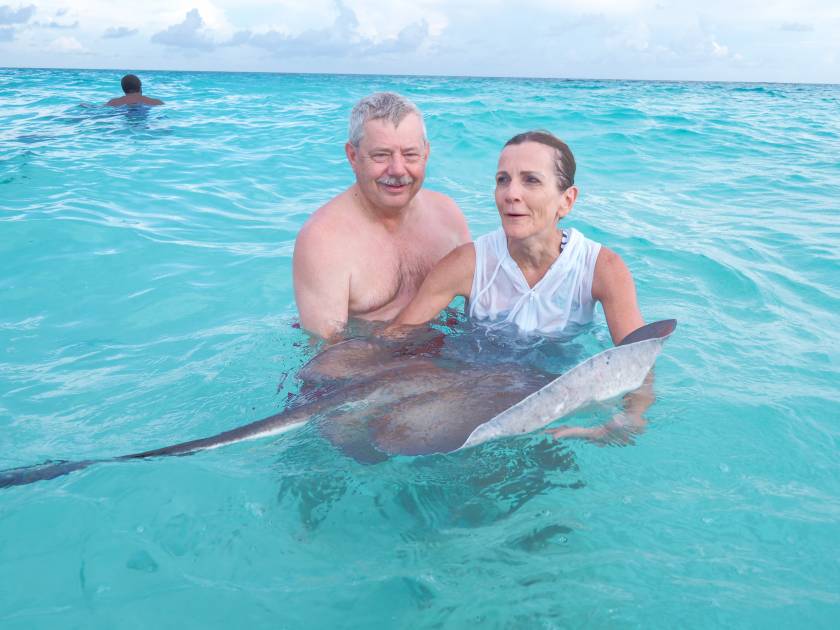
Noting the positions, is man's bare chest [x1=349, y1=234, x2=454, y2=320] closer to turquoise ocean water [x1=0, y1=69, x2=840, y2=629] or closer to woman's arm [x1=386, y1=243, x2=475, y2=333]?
woman's arm [x1=386, y1=243, x2=475, y2=333]

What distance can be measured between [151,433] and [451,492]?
6.12ft

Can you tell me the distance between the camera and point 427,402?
2877 mm

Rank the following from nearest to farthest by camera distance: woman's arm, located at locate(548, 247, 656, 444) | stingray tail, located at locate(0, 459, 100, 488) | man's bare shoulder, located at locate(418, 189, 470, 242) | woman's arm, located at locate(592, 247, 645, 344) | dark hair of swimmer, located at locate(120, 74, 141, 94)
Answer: stingray tail, located at locate(0, 459, 100, 488), woman's arm, located at locate(548, 247, 656, 444), woman's arm, located at locate(592, 247, 645, 344), man's bare shoulder, located at locate(418, 189, 470, 242), dark hair of swimmer, located at locate(120, 74, 141, 94)

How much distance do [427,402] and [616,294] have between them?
132 cm

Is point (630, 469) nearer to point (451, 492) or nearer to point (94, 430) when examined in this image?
point (451, 492)

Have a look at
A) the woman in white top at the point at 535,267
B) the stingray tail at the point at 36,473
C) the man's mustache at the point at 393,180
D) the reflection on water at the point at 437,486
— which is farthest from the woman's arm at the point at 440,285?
the stingray tail at the point at 36,473

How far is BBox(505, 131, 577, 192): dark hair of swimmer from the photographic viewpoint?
340cm

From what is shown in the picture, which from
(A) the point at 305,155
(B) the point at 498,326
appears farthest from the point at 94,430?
(A) the point at 305,155

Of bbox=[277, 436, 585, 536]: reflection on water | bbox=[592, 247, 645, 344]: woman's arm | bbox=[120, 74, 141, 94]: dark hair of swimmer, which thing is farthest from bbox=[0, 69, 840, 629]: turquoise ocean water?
bbox=[120, 74, 141, 94]: dark hair of swimmer

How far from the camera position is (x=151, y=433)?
140 inches

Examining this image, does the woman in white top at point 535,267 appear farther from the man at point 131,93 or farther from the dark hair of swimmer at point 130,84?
the man at point 131,93

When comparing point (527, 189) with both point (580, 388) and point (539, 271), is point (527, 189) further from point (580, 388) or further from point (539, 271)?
point (580, 388)

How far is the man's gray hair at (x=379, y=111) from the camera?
12.1 ft

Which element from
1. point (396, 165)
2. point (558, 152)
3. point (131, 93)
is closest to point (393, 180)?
point (396, 165)
